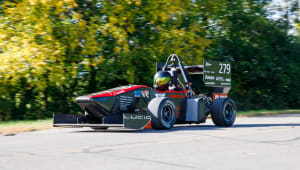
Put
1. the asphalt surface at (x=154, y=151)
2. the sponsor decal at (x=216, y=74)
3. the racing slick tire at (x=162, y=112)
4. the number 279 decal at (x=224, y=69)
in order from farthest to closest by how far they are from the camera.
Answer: the number 279 decal at (x=224, y=69), the sponsor decal at (x=216, y=74), the racing slick tire at (x=162, y=112), the asphalt surface at (x=154, y=151)

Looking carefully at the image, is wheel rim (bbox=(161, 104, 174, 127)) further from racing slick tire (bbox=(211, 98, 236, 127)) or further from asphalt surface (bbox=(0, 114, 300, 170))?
racing slick tire (bbox=(211, 98, 236, 127))

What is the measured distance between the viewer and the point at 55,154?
7.32 meters

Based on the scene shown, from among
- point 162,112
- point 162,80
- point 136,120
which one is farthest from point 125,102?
point 162,80

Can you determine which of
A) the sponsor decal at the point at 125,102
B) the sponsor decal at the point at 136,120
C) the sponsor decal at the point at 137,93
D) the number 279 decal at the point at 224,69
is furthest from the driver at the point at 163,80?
the number 279 decal at the point at 224,69

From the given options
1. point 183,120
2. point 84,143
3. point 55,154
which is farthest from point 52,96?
point 55,154

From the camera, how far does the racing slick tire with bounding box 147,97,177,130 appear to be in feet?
36.6

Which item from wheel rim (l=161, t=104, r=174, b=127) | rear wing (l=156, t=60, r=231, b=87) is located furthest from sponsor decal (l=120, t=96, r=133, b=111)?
A: rear wing (l=156, t=60, r=231, b=87)

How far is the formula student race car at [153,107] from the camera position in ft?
35.6

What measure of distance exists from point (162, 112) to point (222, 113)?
2.25m

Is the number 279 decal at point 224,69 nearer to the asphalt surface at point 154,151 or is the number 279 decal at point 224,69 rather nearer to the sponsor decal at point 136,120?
the asphalt surface at point 154,151

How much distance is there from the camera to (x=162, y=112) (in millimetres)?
11430

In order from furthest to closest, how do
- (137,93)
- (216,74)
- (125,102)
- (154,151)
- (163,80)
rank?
(216,74) < (163,80) < (137,93) < (125,102) < (154,151)

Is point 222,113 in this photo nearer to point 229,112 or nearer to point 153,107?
point 229,112

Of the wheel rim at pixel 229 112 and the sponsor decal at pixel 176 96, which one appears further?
the wheel rim at pixel 229 112
